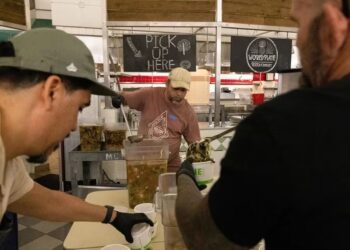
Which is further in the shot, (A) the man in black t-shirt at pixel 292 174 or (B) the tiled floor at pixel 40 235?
(B) the tiled floor at pixel 40 235

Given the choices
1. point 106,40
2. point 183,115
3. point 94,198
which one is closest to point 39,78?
point 94,198

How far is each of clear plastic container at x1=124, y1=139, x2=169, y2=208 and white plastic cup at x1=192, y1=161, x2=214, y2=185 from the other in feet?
0.92

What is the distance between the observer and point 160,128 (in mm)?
2803

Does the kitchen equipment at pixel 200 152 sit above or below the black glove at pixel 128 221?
above

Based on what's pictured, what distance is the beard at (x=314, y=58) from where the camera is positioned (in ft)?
2.17

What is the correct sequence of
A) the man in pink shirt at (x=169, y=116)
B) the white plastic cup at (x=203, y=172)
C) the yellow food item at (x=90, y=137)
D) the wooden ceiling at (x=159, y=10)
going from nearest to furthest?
1. the white plastic cup at (x=203, y=172)
2. the man in pink shirt at (x=169, y=116)
3. the yellow food item at (x=90, y=137)
4. the wooden ceiling at (x=159, y=10)

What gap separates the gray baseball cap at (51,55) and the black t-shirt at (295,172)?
554mm

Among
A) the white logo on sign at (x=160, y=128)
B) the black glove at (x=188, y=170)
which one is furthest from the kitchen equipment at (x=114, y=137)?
the black glove at (x=188, y=170)

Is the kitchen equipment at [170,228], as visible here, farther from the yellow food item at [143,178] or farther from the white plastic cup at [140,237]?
the yellow food item at [143,178]

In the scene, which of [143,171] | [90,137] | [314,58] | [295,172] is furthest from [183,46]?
[295,172]

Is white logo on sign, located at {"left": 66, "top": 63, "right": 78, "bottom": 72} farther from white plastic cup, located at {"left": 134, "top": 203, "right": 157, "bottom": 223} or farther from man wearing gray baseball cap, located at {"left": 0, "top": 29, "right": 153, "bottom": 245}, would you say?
white plastic cup, located at {"left": 134, "top": 203, "right": 157, "bottom": 223}

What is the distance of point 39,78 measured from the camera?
0.86 metres

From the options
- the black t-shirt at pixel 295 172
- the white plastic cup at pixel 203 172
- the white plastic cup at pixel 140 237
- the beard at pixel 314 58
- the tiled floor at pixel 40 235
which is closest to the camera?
the black t-shirt at pixel 295 172

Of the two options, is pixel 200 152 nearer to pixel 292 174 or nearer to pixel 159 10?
pixel 292 174
